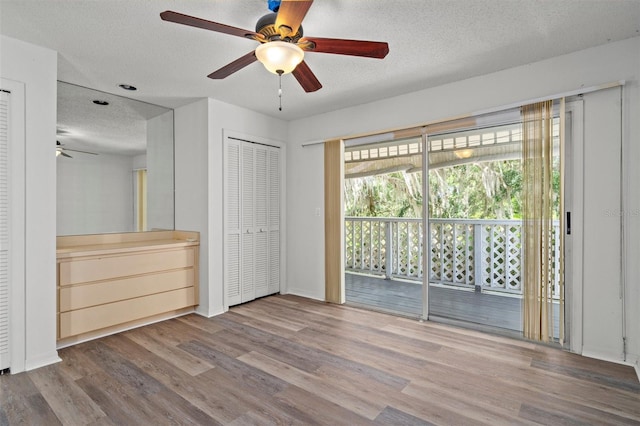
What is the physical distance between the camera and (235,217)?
159 inches

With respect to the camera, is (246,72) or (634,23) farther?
(246,72)

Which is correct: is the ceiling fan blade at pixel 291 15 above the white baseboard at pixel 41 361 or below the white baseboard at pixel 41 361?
above

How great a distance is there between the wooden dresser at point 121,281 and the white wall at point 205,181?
18 cm

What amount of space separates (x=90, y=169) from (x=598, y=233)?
15.3ft

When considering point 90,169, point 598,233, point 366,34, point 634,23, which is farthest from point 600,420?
point 90,169

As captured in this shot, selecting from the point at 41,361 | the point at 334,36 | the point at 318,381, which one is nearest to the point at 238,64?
the point at 334,36

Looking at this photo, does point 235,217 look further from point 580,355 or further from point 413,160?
point 580,355

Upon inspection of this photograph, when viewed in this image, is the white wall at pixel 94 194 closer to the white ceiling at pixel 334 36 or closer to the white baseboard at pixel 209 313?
the white ceiling at pixel 334 36

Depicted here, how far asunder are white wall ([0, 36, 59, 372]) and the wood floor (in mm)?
226

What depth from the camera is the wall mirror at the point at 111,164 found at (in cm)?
324

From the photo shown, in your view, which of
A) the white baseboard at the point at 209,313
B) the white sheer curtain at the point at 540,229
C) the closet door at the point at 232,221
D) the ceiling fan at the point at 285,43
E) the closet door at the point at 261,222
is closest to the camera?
the ceiling fan at the point at 285,43

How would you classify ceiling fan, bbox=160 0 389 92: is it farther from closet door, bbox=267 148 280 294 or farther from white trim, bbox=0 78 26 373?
closet door, bbox=267 148 280 294

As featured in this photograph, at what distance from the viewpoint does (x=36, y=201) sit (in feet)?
8.20

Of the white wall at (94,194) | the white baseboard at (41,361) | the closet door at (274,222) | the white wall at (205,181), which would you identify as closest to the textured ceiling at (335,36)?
the white wall at (205,181)
